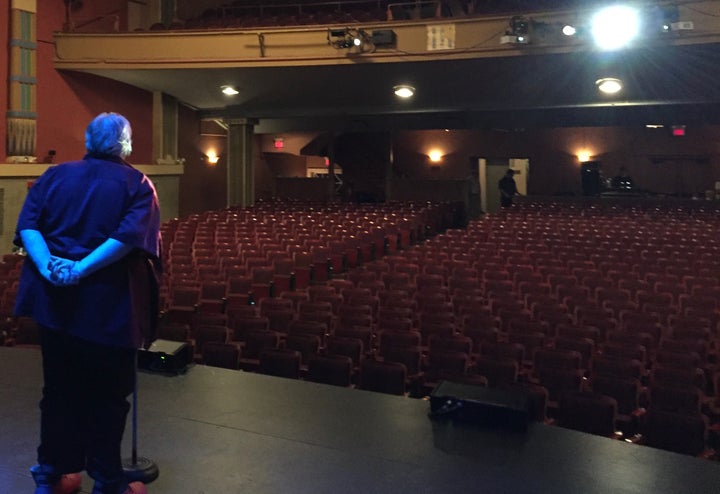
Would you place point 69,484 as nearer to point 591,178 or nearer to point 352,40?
point 352,40

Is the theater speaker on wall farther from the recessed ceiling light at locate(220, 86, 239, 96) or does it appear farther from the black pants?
the black pants

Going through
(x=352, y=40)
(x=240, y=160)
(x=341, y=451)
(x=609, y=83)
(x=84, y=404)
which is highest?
(x=352, y=40)

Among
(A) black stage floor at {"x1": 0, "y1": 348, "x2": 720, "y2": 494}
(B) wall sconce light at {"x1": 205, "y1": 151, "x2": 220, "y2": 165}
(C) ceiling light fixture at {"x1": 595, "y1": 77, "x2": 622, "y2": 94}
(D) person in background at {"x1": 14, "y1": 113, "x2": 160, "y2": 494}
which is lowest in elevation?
(A) black stage floor at {"x1": 0, "y1": 348, "x2": 720, "y2": 494}

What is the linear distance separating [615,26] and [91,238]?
28.2ft

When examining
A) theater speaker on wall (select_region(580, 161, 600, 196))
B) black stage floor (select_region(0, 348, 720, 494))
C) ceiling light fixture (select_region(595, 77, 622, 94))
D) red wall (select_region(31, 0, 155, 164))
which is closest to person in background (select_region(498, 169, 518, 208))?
theater speaker on wall (select_region(580, 161, 600, 196))

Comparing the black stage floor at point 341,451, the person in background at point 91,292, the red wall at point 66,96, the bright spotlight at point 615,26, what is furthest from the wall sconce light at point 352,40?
the person in background at point 91,292

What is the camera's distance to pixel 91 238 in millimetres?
1485

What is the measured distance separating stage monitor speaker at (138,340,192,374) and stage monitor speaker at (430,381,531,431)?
1.22 metres

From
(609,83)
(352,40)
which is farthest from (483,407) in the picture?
(609,83)

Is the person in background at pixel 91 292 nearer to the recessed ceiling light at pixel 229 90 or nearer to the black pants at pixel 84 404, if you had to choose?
the black pants at pixel 84 404

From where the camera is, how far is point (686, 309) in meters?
5.04

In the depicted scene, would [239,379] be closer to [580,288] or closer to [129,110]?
[580,288]

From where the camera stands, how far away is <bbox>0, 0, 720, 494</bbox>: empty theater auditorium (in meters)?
1.95

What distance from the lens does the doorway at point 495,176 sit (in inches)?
618
